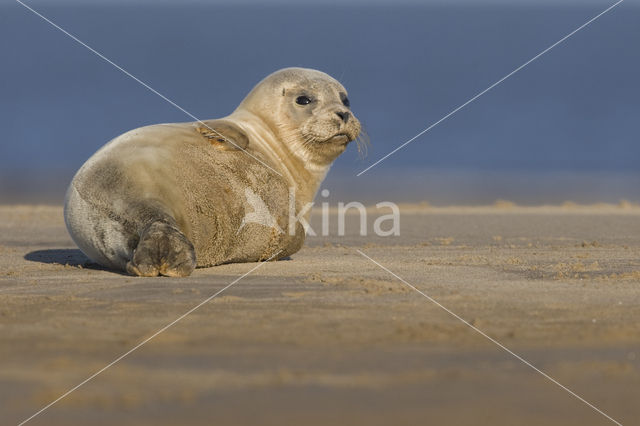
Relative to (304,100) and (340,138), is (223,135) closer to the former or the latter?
(304,100)

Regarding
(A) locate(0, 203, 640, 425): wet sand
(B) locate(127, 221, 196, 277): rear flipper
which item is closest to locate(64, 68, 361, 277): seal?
(B) locate(127, 221, 196, 277): rear flipper

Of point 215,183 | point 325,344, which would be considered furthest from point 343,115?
point 325,344

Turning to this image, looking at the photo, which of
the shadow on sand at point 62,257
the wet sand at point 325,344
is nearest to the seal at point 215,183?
the wet sand at point 325,344

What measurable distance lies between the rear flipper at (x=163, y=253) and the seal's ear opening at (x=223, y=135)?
128cm

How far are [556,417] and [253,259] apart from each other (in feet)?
15.4

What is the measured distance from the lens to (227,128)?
7.14 meters

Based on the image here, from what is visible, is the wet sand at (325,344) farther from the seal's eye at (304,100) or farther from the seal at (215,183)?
the seal's eye at (304,100)

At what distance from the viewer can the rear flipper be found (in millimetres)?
5688

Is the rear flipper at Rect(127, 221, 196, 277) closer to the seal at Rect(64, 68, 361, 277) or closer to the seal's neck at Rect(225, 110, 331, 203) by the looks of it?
the seal at Rect(64, 68, 361, 277)

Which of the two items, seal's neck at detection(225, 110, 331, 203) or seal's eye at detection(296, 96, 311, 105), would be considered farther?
seal's eye at detection(296, 96, 311, 105)

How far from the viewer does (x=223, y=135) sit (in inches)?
277

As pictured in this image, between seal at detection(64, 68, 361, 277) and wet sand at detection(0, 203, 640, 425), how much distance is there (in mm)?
233

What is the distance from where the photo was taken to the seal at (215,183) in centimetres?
600

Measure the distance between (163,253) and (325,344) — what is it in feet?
7.86
